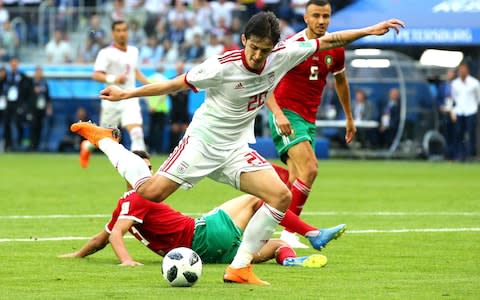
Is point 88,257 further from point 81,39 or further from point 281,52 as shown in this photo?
point 81,39

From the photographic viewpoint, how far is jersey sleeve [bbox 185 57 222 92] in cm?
995

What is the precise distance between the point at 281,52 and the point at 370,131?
82.4 feet

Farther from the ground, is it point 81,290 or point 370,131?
point 81,290

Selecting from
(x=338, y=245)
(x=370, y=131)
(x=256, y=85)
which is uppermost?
(x=256, y=85)

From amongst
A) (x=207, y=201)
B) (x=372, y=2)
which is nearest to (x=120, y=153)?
(x=207, y=201)

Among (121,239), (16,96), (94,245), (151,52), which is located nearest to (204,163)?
(121,239)

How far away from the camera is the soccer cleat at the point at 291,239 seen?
42.0 feet

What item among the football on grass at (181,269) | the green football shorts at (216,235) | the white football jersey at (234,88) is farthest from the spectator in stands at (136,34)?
the football on grass at (181,269)

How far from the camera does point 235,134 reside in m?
10.4

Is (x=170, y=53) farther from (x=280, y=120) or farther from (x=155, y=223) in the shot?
(x=155, y=223)

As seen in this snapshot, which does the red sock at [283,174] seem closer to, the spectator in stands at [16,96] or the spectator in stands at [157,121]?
the spectator in stands at [157,121]

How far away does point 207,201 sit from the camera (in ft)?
62.7

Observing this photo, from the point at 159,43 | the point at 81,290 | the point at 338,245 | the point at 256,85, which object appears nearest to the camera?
the point at 81,290

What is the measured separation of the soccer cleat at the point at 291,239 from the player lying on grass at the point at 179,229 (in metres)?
1.43
